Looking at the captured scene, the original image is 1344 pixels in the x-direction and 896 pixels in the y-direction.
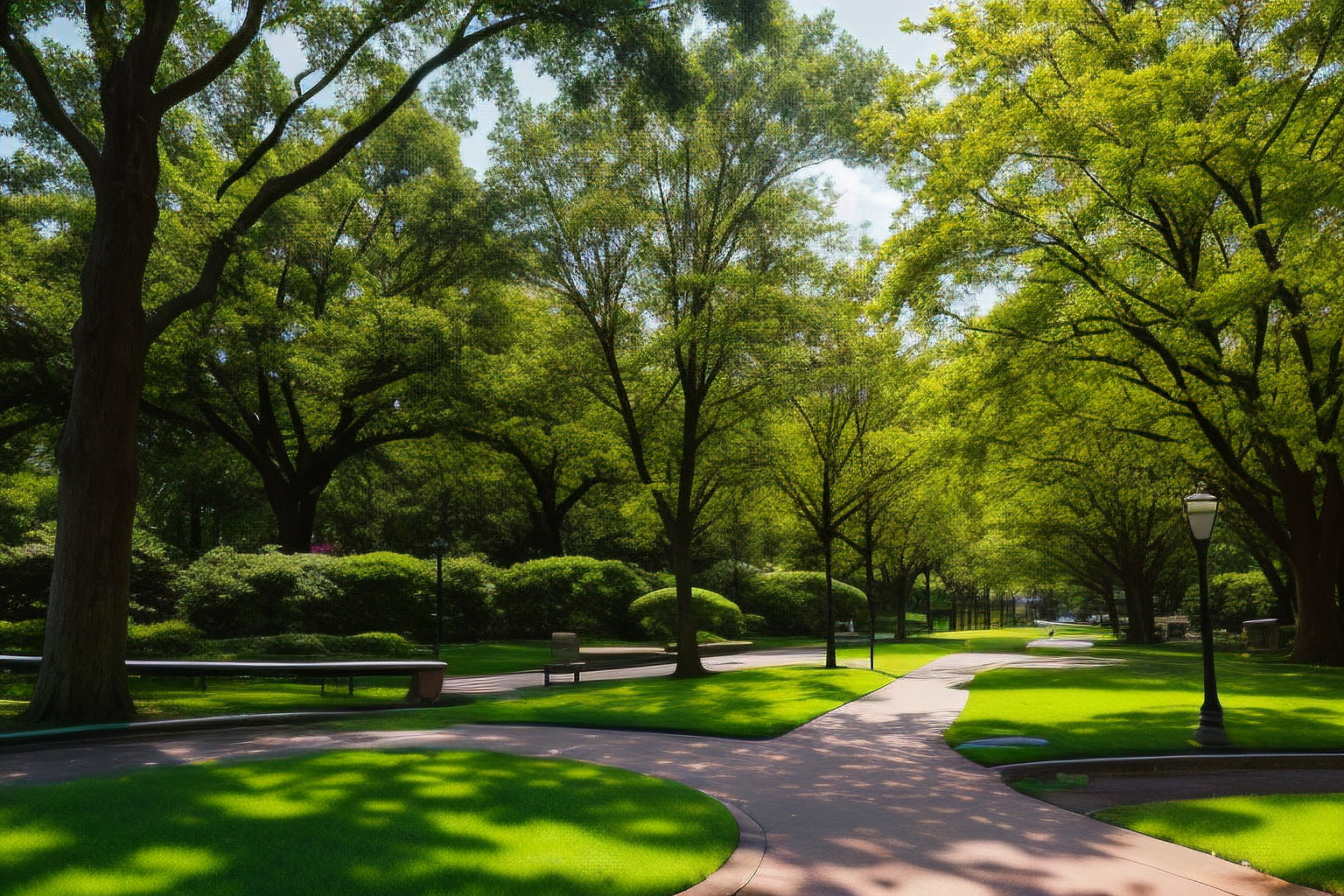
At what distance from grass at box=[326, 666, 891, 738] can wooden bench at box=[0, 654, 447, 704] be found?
913 millimetres

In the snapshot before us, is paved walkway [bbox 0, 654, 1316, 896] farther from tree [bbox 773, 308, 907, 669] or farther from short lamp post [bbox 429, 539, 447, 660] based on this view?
tree [bbox 773, 308, 907, 669]

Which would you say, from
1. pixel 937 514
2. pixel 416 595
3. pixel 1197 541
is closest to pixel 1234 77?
pixel 1197 541

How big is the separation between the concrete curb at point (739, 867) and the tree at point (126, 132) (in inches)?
370

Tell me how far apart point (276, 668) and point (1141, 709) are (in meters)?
15.0

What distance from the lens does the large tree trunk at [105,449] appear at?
11688mm

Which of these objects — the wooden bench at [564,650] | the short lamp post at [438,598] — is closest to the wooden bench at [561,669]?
the wooden bench at [564,650]

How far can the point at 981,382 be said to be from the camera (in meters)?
20.2

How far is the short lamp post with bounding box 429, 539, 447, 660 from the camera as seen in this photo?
2497 centimetres

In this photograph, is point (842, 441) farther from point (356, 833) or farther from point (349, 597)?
point (356, 833)

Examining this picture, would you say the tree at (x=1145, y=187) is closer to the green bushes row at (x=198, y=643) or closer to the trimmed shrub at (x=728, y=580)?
the green bushes row at (x=198, y=643)

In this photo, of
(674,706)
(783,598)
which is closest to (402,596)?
(674,706)

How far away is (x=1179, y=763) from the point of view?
10.5 meters

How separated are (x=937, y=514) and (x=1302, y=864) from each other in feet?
104

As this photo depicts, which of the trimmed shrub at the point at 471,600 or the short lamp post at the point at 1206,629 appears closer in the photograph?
the short lamp post at the point at 1206,629
